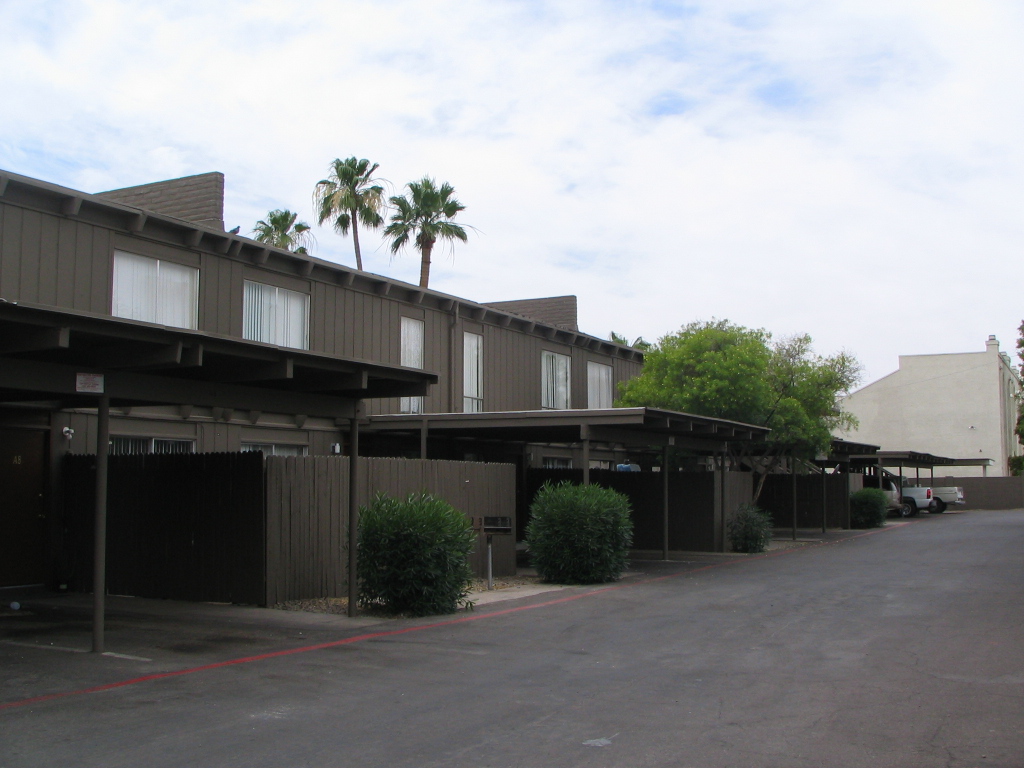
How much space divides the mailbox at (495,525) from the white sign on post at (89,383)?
6929mm

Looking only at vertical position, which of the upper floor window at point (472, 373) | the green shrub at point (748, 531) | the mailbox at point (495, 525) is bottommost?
the green shrub at point (748, 531)

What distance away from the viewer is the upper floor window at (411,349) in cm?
2211

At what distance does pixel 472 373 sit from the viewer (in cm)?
2441

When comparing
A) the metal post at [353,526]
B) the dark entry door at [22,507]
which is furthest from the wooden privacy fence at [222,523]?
the metal post at [353,526]

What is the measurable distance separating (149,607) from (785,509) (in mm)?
25127

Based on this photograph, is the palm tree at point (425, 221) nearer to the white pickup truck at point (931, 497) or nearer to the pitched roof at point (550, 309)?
the pitched roof at point (550, 309)

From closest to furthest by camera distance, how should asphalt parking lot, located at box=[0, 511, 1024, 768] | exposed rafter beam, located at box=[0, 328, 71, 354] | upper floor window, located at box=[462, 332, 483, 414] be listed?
1. asphalt parking lot, located at box=[0, 511, 1024, 768]
2. exposed rafter beam, located at box=[0, 328, 71, 354]
3. upper floor window, located at box=[462, 332, 483, 414]

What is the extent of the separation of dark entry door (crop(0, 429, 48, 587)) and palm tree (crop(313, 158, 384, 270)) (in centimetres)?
2305

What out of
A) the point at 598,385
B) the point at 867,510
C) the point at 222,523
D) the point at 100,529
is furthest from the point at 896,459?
the point at 100,529

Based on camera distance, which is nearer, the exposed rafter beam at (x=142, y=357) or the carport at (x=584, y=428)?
the exposed rafter beam at (x=142, y=357)

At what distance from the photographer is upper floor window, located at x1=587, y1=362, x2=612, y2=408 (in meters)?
29.8

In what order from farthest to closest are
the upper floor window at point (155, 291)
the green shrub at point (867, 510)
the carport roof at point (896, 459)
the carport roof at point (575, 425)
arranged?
the carport roof at point (896, 459) → the green shrub at point (867, 510) → the carport roof at point (575, 425) → the upper floor window at point (155, 291)

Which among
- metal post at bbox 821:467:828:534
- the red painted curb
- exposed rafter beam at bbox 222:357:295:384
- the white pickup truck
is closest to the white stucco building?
the white pickup truck

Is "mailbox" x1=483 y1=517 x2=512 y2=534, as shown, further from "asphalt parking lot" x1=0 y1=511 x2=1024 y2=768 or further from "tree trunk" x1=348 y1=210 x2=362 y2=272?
"tree trunk" x1=348 y1=210 x2=362 y2=272
